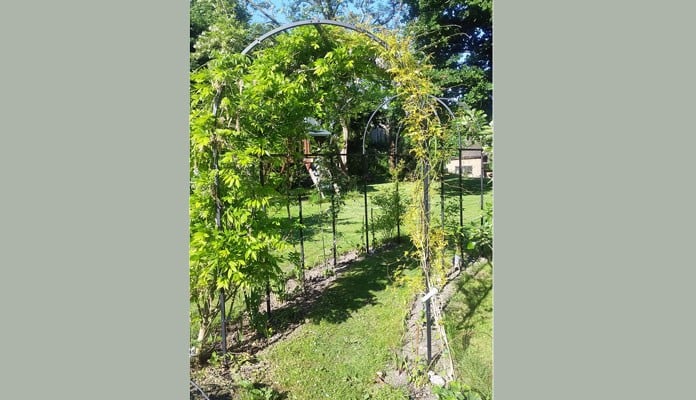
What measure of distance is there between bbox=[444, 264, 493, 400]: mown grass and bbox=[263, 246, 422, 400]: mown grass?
16.0 inches

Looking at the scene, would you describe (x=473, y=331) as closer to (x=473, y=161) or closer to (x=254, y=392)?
(x=254, y=392)

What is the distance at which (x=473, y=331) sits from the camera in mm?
3410

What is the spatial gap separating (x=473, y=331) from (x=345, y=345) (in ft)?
3.29

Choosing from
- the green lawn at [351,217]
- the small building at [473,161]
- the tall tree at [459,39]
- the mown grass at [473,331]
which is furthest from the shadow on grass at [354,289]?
the tall tree at [459,39]

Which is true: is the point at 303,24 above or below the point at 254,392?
above

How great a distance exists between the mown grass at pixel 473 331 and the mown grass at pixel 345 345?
0.41 m

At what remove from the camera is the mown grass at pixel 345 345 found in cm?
→ 287

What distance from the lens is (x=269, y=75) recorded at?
2.92 metres

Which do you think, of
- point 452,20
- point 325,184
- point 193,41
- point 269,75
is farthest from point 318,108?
point 325,184

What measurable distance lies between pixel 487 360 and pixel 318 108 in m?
2.25

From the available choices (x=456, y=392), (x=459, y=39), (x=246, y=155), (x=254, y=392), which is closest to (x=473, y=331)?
(x=456, y=392)

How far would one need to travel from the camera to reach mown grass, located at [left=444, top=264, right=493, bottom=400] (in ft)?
9.42

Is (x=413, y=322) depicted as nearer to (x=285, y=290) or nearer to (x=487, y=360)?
(x=487, y=360)

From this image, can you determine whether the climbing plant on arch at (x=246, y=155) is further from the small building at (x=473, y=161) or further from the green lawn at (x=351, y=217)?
the small building at (x=473, y=161)
